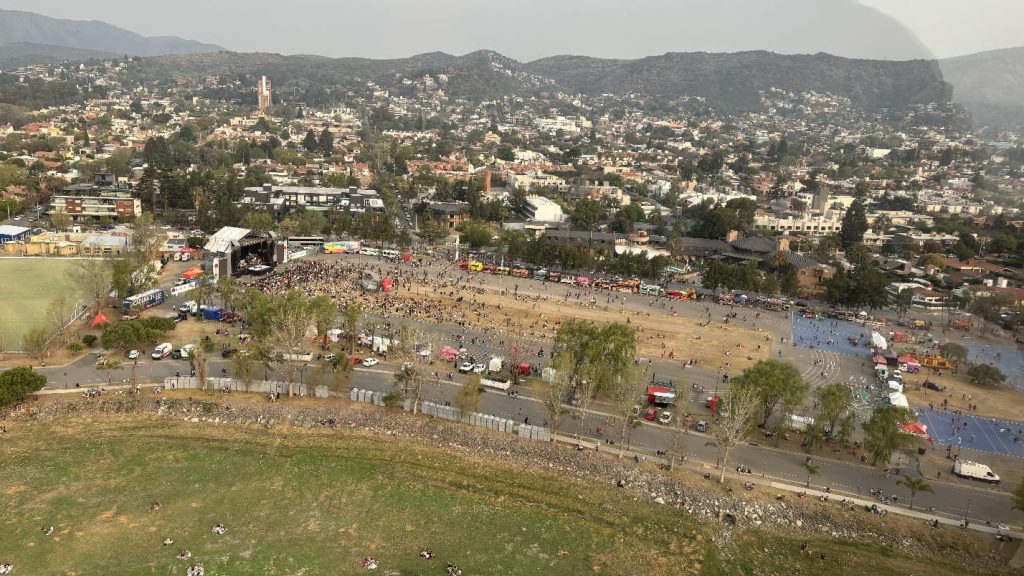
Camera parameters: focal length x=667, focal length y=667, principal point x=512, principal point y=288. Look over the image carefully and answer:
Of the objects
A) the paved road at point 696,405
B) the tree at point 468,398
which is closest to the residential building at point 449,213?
the paved road at point 696,405

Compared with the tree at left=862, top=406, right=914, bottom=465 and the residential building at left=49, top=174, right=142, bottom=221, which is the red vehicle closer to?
the tree at left=862, top=406, right=914, bottom=465

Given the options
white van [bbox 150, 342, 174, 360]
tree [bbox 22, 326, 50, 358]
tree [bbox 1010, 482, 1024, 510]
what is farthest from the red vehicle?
tree [bbox 22, 326, 50, 358]

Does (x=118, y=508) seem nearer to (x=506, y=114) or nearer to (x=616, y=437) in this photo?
(x=616, y=437)

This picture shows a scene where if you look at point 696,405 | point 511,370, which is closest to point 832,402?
point 696,405

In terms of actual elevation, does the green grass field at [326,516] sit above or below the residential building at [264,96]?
below

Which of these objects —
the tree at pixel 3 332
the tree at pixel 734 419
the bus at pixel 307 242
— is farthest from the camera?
the bus at pixel 307 242

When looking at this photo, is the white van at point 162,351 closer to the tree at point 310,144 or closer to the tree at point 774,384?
the tree at point 774,384

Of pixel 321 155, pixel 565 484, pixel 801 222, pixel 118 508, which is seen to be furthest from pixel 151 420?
pixel 321 155
